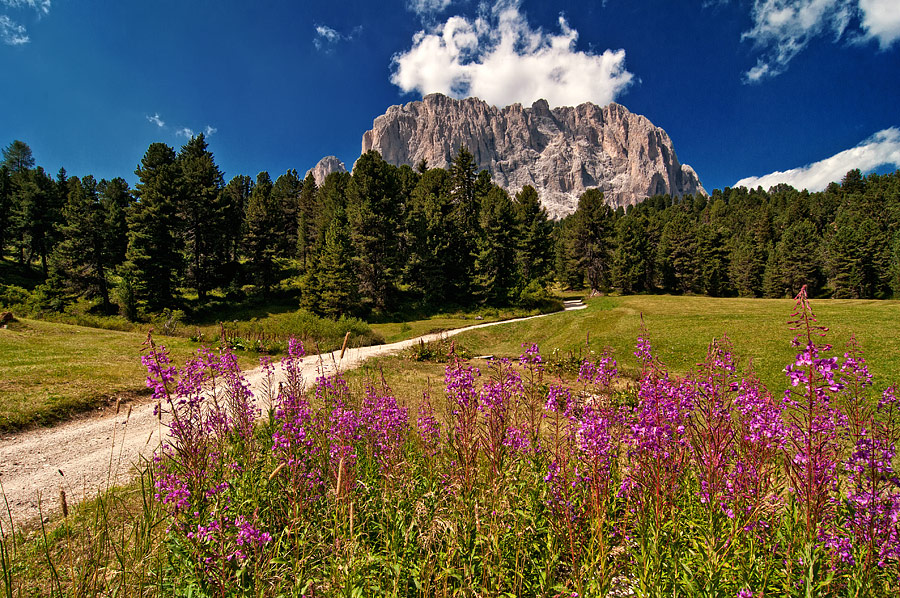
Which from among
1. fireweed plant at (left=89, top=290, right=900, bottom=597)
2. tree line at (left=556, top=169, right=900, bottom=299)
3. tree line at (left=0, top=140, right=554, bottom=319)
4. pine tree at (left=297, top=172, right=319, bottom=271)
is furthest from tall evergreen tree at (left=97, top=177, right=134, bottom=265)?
tree line at (left=556, top=169, right=900, bottom=299)

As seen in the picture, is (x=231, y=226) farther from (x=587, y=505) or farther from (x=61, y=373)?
(x=587, y=505)

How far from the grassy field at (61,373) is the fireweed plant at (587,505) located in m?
6.89

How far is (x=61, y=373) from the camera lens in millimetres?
10562

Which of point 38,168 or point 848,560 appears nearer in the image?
point 848,560

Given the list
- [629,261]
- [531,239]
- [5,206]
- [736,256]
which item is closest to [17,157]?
[5,206]

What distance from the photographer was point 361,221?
3500 cm

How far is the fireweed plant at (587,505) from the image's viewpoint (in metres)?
2.48

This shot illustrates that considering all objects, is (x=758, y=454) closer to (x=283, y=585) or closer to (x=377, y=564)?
(x=377, y=564)

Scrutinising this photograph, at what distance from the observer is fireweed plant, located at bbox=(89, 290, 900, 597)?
2480 millimetres

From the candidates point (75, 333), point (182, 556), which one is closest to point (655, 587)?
point (182, 556)

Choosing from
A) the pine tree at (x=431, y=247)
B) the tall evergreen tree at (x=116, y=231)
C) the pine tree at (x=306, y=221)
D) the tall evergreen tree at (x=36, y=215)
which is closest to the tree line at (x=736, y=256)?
the pine tree at (x=431, y=247)

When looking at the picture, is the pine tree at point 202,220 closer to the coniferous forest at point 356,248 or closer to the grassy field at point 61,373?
the coniferous forest at point 356,248

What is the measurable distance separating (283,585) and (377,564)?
0.74m

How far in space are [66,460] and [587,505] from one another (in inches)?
368
